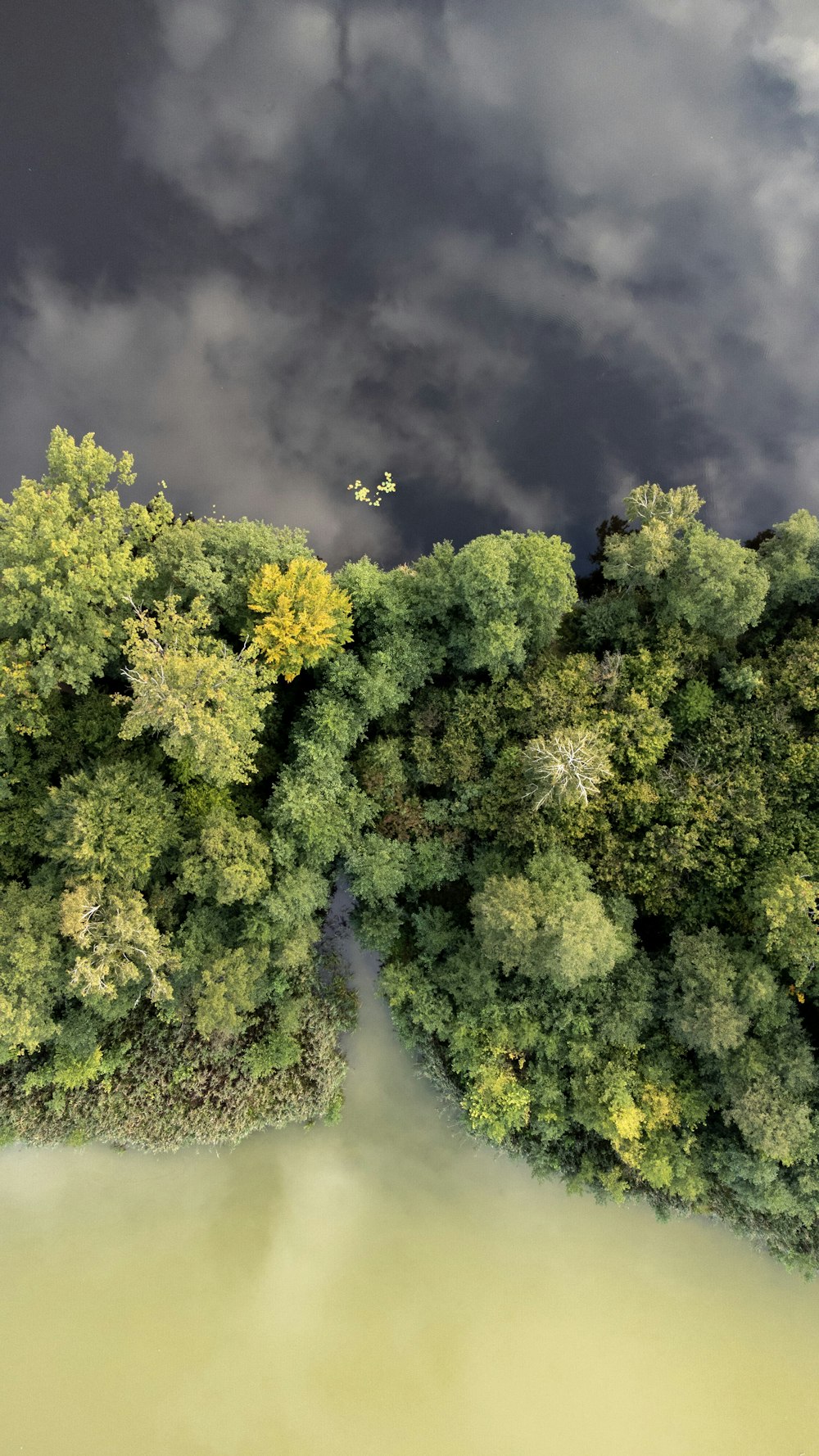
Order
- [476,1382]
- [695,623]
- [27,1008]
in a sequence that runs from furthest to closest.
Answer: [476,1382] → [695,623] → [27,1008]

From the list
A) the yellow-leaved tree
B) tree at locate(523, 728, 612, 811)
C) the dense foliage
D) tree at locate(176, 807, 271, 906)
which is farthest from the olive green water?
the yellow-leaved tree

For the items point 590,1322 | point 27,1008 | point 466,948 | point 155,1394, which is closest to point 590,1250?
point 590,1322

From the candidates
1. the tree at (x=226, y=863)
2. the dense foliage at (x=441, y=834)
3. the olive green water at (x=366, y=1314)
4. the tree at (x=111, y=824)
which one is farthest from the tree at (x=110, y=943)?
the olive green water at (x=366, y=1314)

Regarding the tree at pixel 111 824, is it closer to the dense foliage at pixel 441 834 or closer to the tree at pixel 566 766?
the dense foliage at pixel 441 834

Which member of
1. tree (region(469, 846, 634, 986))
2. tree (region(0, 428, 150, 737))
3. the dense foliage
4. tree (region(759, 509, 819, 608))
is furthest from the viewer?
tree (region(759, 509, 819, 608))

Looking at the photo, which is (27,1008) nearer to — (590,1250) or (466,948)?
(466,948)

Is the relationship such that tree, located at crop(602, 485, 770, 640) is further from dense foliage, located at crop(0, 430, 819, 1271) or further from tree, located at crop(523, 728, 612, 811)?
tree, located at crop(523, 728, 612, 811)
